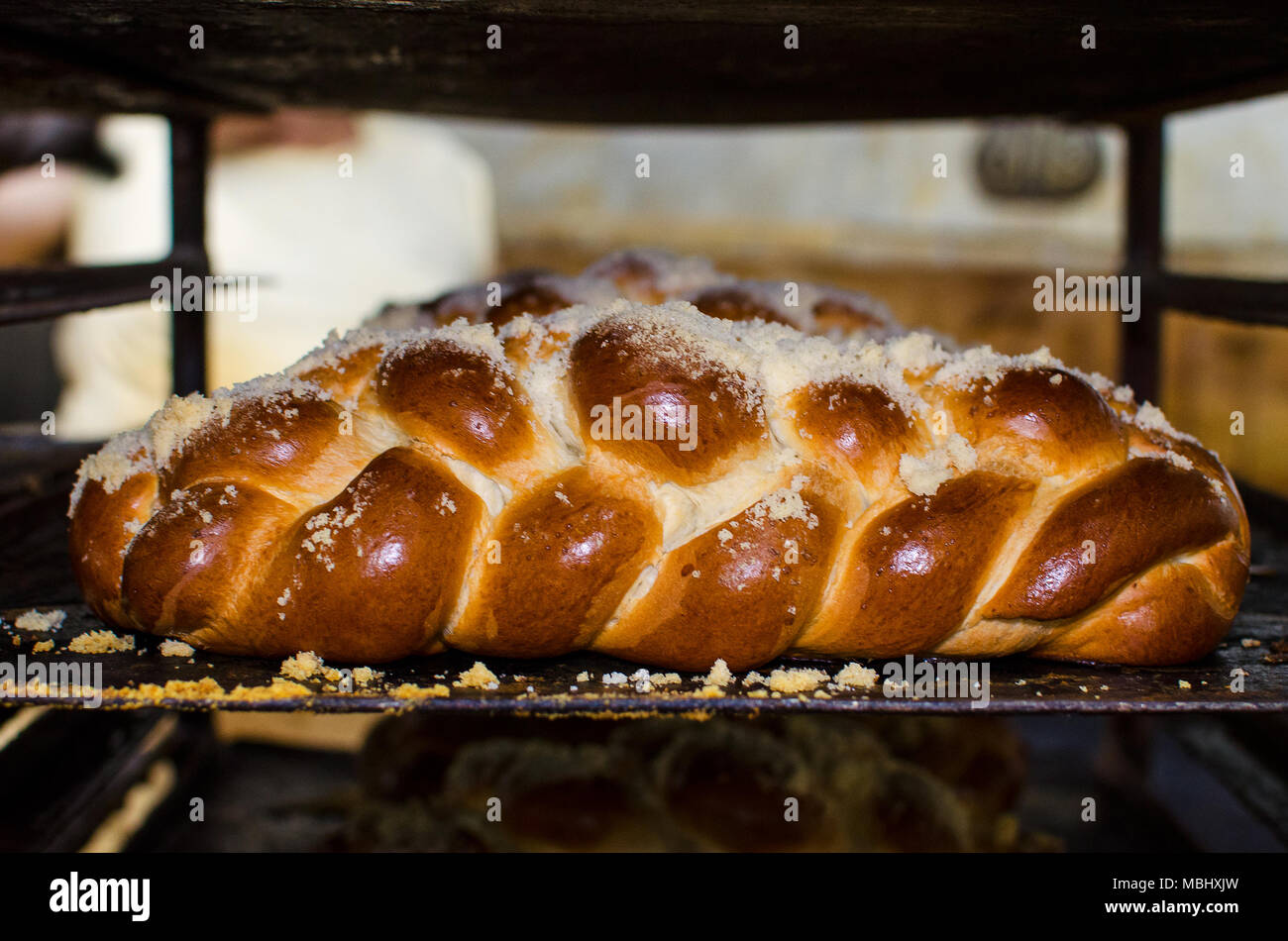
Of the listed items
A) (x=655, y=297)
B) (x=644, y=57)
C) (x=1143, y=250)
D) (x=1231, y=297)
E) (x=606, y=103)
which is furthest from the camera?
(x=1143, y=250)

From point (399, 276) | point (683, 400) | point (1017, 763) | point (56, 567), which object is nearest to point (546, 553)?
point (683, 400)

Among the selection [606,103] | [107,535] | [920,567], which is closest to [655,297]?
[606,103]

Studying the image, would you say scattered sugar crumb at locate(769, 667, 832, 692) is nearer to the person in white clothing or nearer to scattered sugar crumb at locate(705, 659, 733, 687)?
scattered sugar crumb at locate(705, 659, 733, 687)

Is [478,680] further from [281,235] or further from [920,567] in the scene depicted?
[281,235]

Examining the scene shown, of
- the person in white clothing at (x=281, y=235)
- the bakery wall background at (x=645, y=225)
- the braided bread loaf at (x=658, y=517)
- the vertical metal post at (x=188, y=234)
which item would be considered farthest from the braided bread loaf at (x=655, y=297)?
the person in white clothing at (x=281, y=235)

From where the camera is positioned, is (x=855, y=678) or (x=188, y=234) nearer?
(x=855, y=678)
